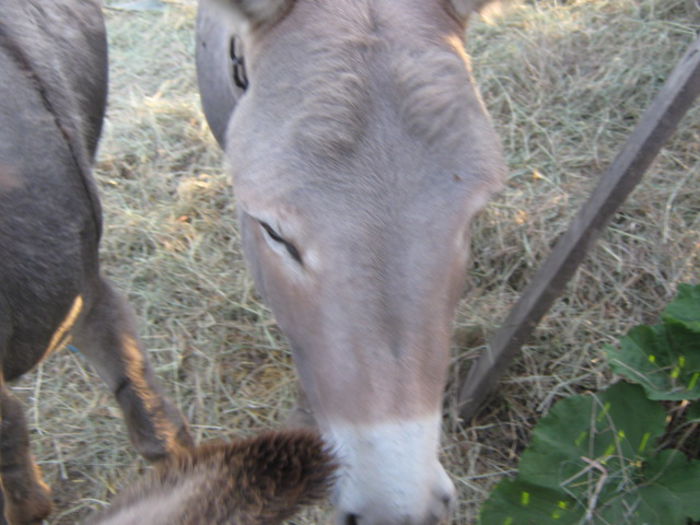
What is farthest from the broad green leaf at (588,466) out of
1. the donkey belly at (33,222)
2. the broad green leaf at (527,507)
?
the donkey belly at (33,222)

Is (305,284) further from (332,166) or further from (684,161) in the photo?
(684,161)

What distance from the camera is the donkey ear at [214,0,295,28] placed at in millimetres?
1542

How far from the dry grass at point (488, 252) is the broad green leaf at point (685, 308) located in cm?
50

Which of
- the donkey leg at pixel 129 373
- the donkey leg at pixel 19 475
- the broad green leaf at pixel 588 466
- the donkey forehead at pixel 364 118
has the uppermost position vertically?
the donkey forehead at pixel 364 118

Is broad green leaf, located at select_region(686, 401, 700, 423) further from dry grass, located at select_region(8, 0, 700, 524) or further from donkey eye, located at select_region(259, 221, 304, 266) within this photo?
donkey eye, located at select_region(259, 221, 304, 266)

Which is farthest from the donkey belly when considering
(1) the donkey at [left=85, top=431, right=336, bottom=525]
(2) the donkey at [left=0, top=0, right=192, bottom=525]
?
(1) the donkey at [left=85, top=431, right=336, bottom=525]

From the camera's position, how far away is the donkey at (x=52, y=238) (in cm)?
152

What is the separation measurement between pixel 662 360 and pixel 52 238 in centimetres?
183

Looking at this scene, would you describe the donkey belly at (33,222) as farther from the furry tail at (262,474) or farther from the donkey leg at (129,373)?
the furry tail at (262,474)

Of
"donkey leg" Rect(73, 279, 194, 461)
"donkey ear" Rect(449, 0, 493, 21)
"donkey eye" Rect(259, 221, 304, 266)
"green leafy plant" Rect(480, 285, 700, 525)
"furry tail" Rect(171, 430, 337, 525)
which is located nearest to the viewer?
"furry tail" Rect(171, 430, 337, 525)

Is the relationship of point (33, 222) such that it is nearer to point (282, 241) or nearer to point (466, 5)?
point (282, 241)

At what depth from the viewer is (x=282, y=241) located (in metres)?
1.44

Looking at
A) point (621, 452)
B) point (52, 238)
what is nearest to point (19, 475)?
point (52, 238)

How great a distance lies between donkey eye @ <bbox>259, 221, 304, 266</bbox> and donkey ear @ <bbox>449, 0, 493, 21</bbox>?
78 cm
